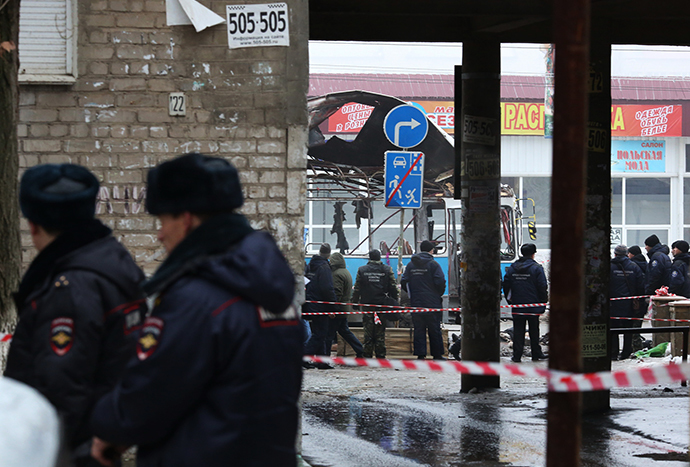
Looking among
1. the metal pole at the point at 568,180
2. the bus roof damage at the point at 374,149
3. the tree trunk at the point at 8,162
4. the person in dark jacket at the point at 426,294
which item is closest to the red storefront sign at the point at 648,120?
the bus roof damage at the point at 374,149

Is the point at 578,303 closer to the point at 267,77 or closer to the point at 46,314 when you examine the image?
the point at 46,314

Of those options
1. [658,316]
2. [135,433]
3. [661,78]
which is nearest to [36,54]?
[135,433]

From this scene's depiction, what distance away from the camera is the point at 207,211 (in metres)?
2.37

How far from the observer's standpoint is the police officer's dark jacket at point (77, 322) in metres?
2.57

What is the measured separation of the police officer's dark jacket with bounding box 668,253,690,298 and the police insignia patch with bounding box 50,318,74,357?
12.5 meters

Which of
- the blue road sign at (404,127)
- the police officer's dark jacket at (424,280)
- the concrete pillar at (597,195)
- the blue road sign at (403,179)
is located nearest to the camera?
the concrete pillar at (597,195)

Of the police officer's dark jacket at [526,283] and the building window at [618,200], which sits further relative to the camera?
the building window at [618,200]

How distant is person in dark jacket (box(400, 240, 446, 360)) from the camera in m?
12.3

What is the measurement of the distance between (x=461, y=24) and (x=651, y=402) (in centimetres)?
452

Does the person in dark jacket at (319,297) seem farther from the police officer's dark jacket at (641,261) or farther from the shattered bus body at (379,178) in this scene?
the police officer's dark jacket at (641,261)

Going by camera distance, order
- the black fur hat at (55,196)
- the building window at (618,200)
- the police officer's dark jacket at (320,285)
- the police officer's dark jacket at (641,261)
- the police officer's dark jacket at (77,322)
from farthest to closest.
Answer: the building window at (618,200) → the police officer's dark jacket at (641,261) → the police officer's dark jacket at (320,285) → the black fur hat at (55,196) → the police officer's dark jacket at (77,322)

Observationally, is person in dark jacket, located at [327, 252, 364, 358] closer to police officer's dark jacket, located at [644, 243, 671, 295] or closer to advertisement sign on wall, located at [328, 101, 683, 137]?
police officer's dark jacket, located at [644, 243, 671, 295]

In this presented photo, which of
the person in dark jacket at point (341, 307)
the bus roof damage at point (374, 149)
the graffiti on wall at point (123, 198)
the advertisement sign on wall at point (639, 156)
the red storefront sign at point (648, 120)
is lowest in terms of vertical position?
the person in dark jacket at point (341, 307)

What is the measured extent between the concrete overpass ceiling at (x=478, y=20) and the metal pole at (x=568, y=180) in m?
4.86
